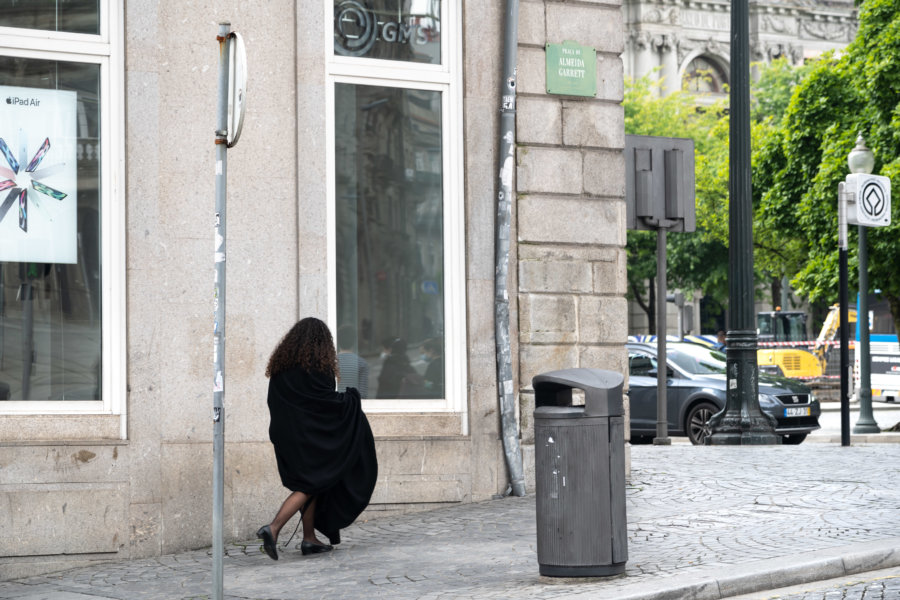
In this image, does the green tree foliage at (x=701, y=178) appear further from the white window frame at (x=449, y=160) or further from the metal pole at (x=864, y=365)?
the white window frame at (x=449, y=160)

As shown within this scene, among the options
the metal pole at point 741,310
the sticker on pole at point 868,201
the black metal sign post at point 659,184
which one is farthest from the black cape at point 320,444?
the sticker on pole at point 868,201

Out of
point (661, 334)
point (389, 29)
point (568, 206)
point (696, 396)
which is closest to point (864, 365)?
point (696, 396)

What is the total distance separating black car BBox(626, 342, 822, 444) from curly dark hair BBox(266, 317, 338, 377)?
33.8 feet

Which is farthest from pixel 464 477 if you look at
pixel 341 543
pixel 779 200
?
pixel 779 200

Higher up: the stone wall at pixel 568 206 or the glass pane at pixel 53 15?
the glass pane at pixel 53 15

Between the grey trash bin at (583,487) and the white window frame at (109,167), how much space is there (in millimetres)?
3363

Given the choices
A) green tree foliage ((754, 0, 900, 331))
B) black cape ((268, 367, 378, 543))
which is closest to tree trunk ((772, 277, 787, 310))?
green tree foliage ((754, 0, 900, 331))

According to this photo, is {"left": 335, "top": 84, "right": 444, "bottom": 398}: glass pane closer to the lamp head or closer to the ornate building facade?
the lamp head

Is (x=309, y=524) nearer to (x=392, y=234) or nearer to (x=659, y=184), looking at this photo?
(x=392, y=234)

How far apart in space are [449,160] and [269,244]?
173 centimetres

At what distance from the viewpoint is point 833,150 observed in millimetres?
25422

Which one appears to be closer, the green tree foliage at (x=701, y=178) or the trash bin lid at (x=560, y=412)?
the trash bin lid at (x=560, y=412)

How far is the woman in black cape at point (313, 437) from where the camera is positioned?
27.8 ft

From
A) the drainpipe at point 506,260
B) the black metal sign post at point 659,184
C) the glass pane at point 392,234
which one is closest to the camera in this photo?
the glass pane at point 392,234
